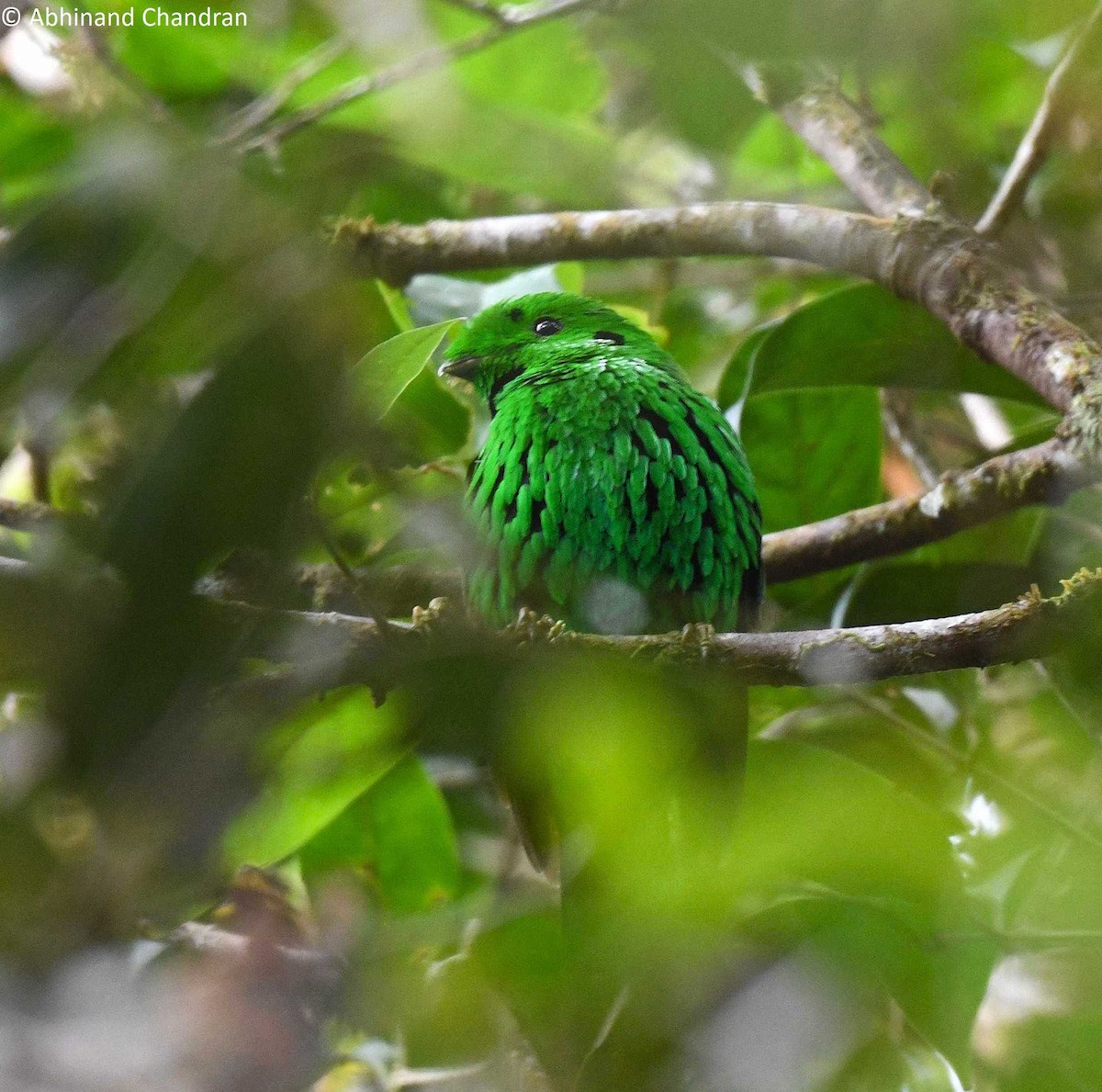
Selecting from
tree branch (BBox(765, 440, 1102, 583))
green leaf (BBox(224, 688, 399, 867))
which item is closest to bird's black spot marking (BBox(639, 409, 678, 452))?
tree branch (BBox(765, 440, 1102, 583))

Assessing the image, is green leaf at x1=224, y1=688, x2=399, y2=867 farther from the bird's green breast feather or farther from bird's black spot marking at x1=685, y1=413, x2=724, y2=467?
bird's black spot marking at x1=685, y1=413, x2=724, y2=467

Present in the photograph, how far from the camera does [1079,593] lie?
2.00 meters

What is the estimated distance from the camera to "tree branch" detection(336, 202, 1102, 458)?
2678 mm

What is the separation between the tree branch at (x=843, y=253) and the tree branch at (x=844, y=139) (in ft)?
0.71

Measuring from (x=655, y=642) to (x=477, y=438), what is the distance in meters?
1.49

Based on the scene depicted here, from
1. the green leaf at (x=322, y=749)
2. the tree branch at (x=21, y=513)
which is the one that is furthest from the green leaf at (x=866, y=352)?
the tree branch at (x=21, y=513)

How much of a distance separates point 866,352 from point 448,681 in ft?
7.75

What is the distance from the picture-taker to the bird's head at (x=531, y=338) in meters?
3.31

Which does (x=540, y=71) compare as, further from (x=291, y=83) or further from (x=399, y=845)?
(x=399, y=845)

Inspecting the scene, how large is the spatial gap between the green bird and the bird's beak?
343mm

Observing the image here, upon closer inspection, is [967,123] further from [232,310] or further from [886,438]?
[232,310]

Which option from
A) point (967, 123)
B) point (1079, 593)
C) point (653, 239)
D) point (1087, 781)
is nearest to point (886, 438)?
point (967, 123)

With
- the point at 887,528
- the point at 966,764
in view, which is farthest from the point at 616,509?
the point at 966,764

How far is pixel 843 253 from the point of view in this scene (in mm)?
3113
